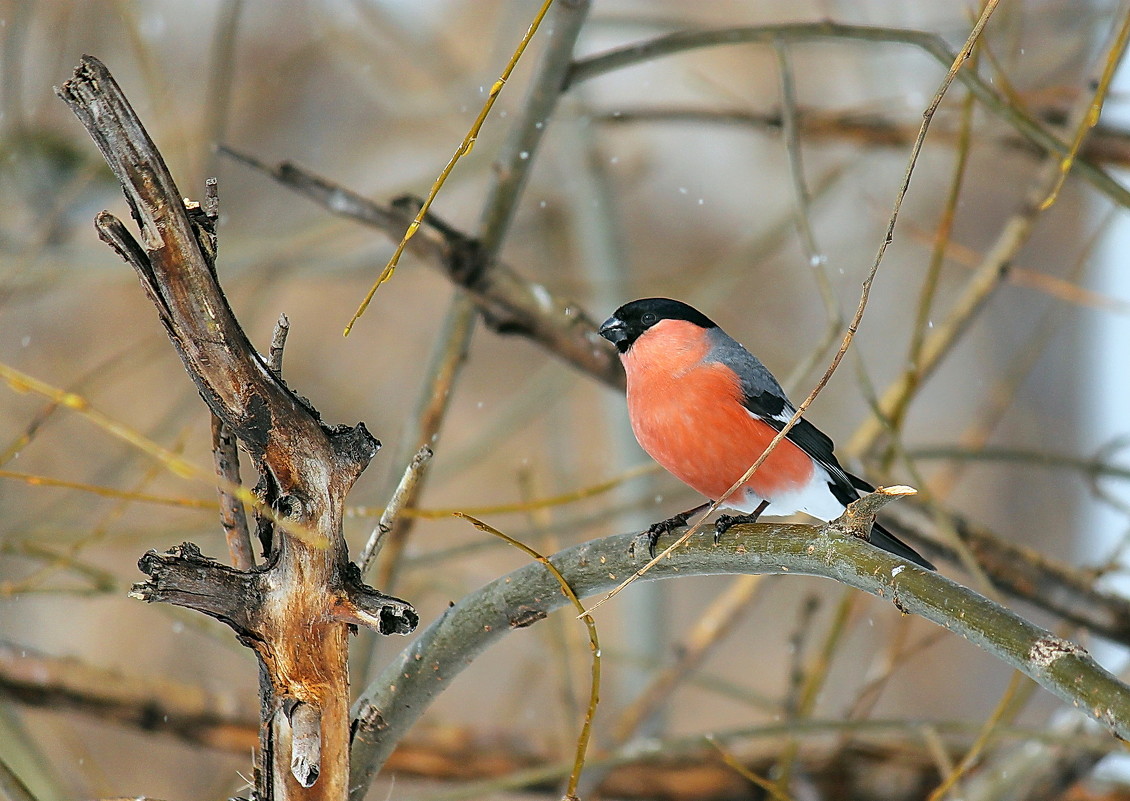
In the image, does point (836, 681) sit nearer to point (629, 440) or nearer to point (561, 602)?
point (629, 440)

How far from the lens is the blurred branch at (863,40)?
98 cm

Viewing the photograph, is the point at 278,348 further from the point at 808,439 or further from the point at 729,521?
the point at 808,439

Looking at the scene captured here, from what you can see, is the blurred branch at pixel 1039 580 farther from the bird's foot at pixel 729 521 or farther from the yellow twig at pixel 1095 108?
the yellow twig at pixel 1095 108

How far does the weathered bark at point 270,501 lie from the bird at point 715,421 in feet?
1.10

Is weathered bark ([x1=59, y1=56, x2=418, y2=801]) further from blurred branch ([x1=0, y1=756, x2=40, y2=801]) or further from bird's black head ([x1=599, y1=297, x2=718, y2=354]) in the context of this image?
bird's black head ([x1=599, y1=297, x2=718, y2=354])

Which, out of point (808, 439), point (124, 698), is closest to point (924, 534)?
point (808, 439)

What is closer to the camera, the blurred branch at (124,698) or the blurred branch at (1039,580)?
the blurred branch at (1039,580)

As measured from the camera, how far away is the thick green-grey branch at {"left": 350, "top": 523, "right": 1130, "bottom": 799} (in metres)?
0.52

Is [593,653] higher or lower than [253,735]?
lower

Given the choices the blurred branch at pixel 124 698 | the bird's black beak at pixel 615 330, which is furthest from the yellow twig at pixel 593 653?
the blurred branch at pixel 124 698

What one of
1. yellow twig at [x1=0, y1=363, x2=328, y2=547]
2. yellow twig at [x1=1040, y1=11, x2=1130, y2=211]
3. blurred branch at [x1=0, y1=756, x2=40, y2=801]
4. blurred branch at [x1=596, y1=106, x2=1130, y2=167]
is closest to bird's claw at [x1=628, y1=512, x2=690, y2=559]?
yellow twig at [x1=0, y1=363, x2=328, y2=547]

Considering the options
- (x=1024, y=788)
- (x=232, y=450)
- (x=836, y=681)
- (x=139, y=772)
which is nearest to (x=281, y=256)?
(x=232, y=450)

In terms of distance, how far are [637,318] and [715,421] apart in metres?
0.13

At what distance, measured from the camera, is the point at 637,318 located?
0.96m
